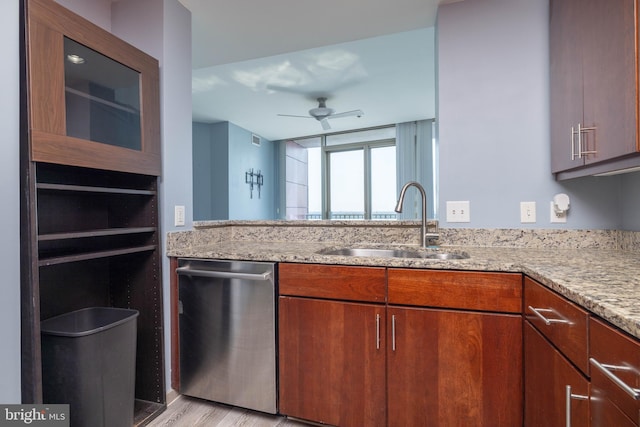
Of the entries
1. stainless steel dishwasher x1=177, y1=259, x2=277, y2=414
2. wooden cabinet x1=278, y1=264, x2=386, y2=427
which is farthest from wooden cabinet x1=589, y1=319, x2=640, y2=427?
stainless steel dishwasher x1=177, y1=259, x2=277, y2=414

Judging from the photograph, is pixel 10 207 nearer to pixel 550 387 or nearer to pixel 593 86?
pixel 550 387

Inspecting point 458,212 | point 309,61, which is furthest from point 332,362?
point 309,61

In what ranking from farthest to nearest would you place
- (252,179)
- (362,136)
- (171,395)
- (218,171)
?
(362,136) < (252,179) < (218,171) < (171,395)

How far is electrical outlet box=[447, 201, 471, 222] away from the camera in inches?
73.1

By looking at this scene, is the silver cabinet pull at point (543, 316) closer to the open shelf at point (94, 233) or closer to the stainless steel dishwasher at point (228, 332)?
the stainless steel dishwasher at point (228, 332)

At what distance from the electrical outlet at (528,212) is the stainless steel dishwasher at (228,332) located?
140 cm

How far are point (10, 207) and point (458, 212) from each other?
2.08m

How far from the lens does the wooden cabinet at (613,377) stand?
63 cm

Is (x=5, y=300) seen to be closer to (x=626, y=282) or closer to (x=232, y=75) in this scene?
(x=626, y=282)

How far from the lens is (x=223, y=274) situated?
165cm

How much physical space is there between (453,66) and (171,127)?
5.57ft

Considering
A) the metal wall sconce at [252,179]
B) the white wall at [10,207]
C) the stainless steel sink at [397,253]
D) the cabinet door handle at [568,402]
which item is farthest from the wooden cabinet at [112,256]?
the metal wall sconce at [252,179]

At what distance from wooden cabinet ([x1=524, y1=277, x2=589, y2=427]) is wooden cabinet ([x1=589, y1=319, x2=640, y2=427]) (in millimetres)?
47

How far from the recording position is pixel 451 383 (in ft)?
4.43
